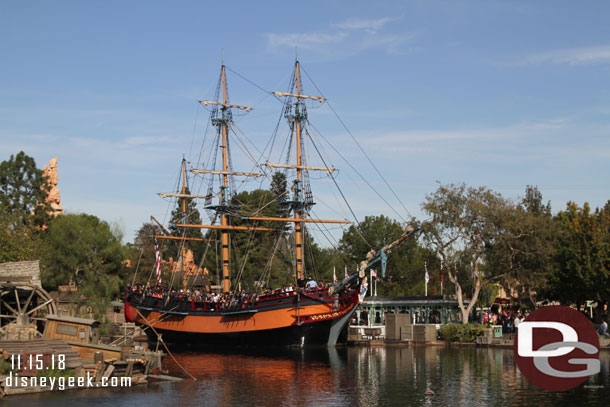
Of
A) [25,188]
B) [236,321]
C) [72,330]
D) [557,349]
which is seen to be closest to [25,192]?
[25,188]

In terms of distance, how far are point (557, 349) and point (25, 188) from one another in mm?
59020

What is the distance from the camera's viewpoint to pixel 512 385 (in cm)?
2867

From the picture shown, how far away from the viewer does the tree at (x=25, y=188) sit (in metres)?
73.1

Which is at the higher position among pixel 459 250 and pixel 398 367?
pixel 459 250

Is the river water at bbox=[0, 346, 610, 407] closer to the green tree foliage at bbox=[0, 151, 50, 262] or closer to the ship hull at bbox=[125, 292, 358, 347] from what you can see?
the ship hull at bbox=[125, 292, 358, 347]

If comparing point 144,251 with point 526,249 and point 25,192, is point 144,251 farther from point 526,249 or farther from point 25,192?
point 526,249

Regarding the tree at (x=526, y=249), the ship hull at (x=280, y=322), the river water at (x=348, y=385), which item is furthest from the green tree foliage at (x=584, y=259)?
the ship hull at (x=280, y=322)

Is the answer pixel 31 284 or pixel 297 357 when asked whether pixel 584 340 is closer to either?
pixel 297 357

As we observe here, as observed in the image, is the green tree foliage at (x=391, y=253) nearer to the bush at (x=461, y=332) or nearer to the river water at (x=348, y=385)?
the bush at (x=461, y=332)

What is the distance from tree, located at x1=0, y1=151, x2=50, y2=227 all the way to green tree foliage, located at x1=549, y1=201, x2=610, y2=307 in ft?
160

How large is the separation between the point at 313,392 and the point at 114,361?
26.4ft

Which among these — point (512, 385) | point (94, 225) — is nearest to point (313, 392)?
point (512, 385)

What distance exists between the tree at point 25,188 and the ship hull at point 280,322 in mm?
28594

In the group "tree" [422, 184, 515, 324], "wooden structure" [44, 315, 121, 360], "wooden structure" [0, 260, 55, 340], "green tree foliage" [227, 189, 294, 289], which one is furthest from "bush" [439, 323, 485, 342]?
"green tree foliage" [227, 189, 294, 289]
